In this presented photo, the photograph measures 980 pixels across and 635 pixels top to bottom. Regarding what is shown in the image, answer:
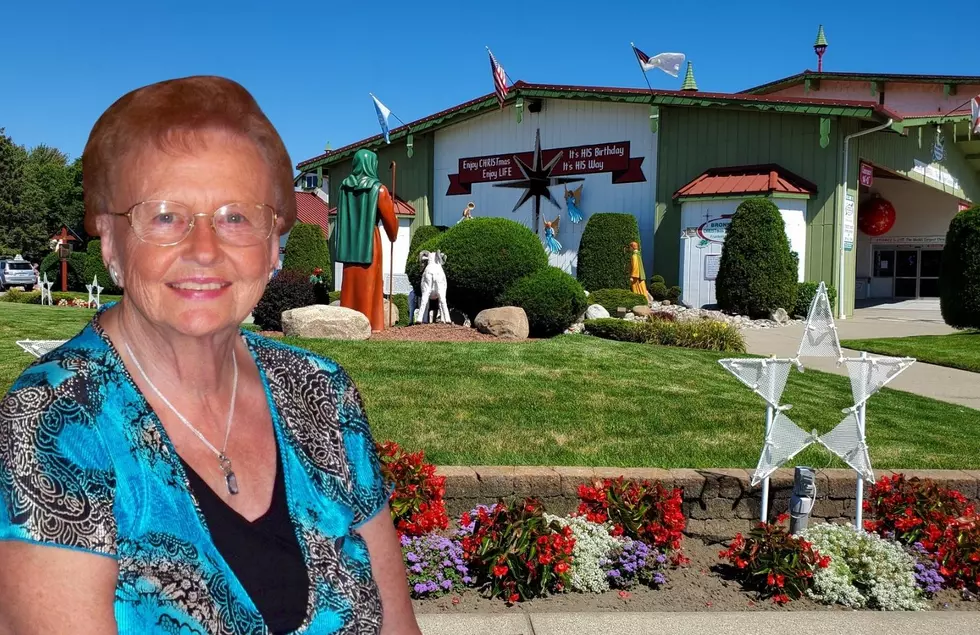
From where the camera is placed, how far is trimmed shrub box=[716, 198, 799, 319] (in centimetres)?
2017

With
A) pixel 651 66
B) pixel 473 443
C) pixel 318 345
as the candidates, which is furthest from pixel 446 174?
pixel 473 443

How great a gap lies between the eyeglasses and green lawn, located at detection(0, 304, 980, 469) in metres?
3.97

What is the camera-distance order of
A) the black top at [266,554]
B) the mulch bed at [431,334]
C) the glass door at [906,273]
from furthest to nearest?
the glass door at [906,273] → the mulch bed at [431,334] → the black top at [266,554]

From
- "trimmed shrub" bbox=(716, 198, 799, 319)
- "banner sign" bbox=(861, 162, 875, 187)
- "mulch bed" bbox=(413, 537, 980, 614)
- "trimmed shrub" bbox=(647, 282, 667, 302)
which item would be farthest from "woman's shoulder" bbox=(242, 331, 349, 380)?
"banner sign" bbox=(861, 162, 875, 187)

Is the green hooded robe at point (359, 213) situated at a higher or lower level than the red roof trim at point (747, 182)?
lower

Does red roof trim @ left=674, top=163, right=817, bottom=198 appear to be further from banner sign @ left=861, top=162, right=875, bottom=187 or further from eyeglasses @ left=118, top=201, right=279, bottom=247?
eyeglasses @ left=118, top=201, right=279, bottom=247

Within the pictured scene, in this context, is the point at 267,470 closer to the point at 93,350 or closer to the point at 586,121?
the point at 93,350

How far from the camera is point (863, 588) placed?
4215 mm

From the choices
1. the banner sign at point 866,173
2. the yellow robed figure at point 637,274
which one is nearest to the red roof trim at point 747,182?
the banner sign at point 866,173

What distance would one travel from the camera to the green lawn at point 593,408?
624 cm

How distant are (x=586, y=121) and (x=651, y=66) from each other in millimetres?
4241

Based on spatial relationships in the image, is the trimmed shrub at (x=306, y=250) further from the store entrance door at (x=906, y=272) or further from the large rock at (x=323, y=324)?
the store entrance door at (x=906, y=272)

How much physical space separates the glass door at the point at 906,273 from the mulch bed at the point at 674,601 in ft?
93.1

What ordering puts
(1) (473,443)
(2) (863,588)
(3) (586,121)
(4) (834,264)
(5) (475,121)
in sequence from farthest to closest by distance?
(5) (475,121)
(3) (586,121)
(4) (834,264)
(1) (473,443)
(2) (863,588)
